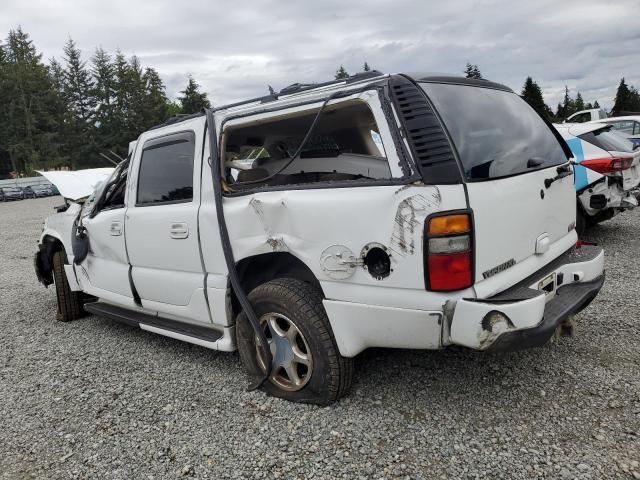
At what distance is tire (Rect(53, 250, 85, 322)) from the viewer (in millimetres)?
5320

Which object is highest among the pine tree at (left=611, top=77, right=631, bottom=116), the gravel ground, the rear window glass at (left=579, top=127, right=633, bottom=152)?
the pine tree at (left=611, top=77, right=631, bottom=116)

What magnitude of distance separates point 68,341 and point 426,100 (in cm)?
409

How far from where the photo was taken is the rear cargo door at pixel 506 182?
2510mm

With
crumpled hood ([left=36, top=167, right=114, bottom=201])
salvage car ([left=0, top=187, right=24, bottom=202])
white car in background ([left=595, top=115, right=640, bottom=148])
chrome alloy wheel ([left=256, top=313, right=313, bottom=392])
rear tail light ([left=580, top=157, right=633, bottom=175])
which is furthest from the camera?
salvage car ([left=0, top=187, right=24, bottom=202])

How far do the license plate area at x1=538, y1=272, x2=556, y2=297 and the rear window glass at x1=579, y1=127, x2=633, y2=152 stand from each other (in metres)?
4.11

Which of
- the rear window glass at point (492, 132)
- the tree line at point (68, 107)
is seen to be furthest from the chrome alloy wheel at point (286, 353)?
the tree line at point (68, 107)

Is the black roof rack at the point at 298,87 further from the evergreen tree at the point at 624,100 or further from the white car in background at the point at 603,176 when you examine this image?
the evergreen tree at the point at 624,100

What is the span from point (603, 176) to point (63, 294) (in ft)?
21.4

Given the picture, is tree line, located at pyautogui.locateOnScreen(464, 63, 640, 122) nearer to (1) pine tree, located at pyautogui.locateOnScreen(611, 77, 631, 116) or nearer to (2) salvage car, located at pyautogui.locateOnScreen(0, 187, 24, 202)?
(1) pine tree, located at pyautogui.locateOnScreen(611, 77, 631, 116)

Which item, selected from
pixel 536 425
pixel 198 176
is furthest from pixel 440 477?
pixel 198 176

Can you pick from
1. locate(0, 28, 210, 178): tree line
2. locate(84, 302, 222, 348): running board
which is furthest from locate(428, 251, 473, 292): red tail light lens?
locate(0, 28, 210, 178): tree line

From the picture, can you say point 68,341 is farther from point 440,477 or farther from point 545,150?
point 545,150

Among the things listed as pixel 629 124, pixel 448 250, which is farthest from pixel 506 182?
pixel 629 124

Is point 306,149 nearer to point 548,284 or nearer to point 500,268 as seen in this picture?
point 500,268
